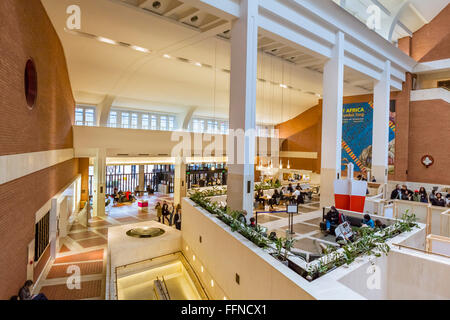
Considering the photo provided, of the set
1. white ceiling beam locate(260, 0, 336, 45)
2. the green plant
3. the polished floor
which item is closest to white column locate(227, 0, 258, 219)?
white ceiling beam locate(260, 0, 336, 45)

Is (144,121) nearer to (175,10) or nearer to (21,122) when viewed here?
(175,10)

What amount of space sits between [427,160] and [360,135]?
4.12 meters

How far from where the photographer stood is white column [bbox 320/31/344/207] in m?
11.1

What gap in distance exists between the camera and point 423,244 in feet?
23.4

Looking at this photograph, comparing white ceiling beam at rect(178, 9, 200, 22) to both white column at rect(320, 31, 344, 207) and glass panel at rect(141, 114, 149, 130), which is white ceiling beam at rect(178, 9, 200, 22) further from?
glass panel at rect(141, 114, 149, 130)

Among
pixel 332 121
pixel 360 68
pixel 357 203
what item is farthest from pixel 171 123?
pixel 357 203

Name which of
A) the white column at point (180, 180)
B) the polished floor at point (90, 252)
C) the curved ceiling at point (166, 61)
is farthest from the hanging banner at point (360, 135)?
the white column at point (180, 180)

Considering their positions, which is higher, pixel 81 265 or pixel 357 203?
pixel 357 203

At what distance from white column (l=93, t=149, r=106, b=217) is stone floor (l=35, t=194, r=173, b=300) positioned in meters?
0.78

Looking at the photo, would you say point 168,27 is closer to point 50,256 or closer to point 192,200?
point 192,200

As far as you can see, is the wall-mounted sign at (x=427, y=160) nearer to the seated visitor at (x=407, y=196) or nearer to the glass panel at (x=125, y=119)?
the seated visitor at (x=407, y=196)

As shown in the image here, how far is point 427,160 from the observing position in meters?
16.7
